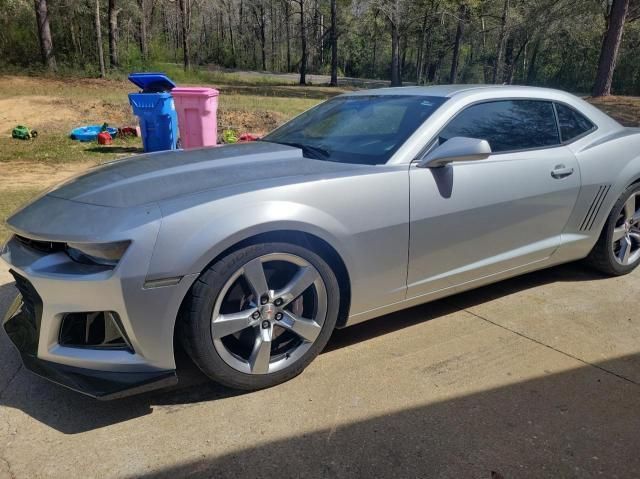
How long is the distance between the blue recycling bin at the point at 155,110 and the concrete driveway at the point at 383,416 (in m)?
6.37

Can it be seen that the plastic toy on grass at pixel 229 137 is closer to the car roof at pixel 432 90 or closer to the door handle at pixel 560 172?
the car roof at pixel 432 90

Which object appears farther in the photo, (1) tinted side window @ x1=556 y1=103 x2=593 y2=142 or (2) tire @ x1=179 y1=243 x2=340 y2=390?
(1) tinted side window @ x1=556 y1=103 x2=593 y2=142

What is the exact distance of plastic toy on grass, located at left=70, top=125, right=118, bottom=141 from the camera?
1052cm

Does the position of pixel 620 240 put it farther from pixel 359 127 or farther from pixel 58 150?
pixel 58 150

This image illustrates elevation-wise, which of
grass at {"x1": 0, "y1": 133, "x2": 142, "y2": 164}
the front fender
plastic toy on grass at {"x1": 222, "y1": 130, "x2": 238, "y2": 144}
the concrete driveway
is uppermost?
the front fender

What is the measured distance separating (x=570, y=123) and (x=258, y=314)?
2.77 metres

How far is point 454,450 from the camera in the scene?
2.19 metres

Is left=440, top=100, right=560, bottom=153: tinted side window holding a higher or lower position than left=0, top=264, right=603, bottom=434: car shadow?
higher

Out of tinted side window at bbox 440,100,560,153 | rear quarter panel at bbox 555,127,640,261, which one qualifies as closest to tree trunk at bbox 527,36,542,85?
rear quarter panel at bbox 555,127,640,261

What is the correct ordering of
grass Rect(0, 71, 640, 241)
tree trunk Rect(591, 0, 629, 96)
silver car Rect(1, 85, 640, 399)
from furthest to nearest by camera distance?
tree trunk Rect(591, 0, 629, 96)
grass Rect(0, 71, 640, 241)
silver car Rect(1, 85, 640, 399)

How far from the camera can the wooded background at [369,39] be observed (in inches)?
907

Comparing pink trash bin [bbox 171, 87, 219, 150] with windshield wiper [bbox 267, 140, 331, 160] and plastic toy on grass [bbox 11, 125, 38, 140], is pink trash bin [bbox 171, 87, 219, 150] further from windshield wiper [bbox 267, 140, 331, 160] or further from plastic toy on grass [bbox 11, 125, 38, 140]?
windshield wiper [bbox 267, 140, 331, 160]

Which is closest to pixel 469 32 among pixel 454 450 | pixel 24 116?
pixel 24 116

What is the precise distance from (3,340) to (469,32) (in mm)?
37905
